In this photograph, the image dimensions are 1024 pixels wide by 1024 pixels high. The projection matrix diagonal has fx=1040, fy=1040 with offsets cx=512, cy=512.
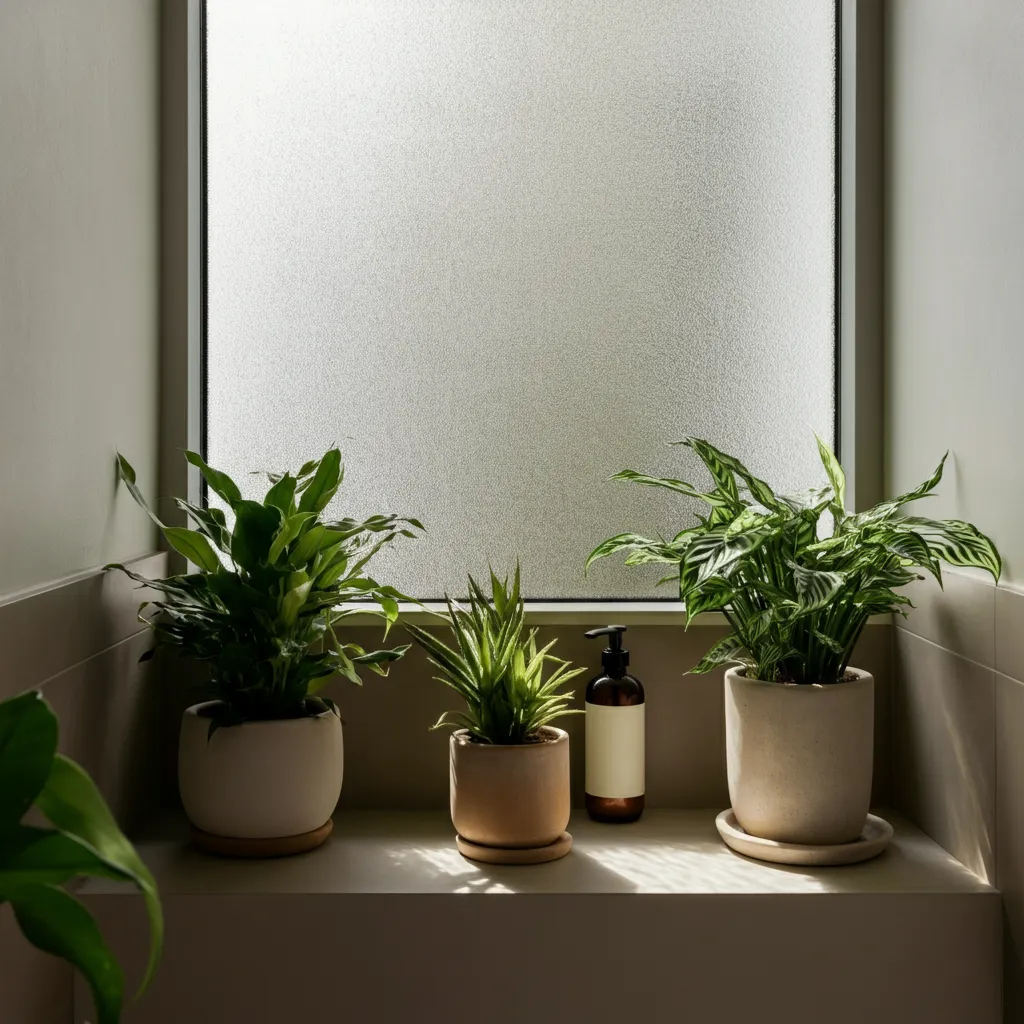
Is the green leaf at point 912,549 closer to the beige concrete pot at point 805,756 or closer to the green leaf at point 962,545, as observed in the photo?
the green leaf at point 962,545

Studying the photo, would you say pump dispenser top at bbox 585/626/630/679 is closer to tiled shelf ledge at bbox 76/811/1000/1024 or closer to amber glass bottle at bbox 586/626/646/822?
amber glass bottle at bbox 586/626/646/822

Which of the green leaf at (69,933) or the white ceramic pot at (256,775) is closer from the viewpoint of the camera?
the green leaf at (69,933)

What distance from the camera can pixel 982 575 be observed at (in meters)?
1.14

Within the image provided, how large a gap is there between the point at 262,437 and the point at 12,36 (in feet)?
2.03

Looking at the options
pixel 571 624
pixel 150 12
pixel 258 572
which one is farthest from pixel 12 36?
pixel 571 624

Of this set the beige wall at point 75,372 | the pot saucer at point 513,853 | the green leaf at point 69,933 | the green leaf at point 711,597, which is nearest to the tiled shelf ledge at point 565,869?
the pot saucer at point 513,853

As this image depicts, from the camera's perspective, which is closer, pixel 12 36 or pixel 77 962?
pixel 77 962

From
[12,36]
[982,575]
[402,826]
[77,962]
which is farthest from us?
[402,826]

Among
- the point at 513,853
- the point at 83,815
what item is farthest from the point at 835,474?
the point at 83,815

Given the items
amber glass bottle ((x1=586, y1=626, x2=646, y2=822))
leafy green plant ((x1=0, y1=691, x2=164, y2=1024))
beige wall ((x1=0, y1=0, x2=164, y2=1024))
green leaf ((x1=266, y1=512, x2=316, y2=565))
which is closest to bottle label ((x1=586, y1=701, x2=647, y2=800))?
amber glass bottle ((x1=586, y1=626, x2=646, y2=822))

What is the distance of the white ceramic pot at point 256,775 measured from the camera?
1.16m

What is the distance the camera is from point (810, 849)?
117 cm

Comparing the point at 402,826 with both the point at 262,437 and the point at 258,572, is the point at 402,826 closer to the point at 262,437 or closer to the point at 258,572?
the point at 258,572

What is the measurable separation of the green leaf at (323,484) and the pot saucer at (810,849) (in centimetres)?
62
